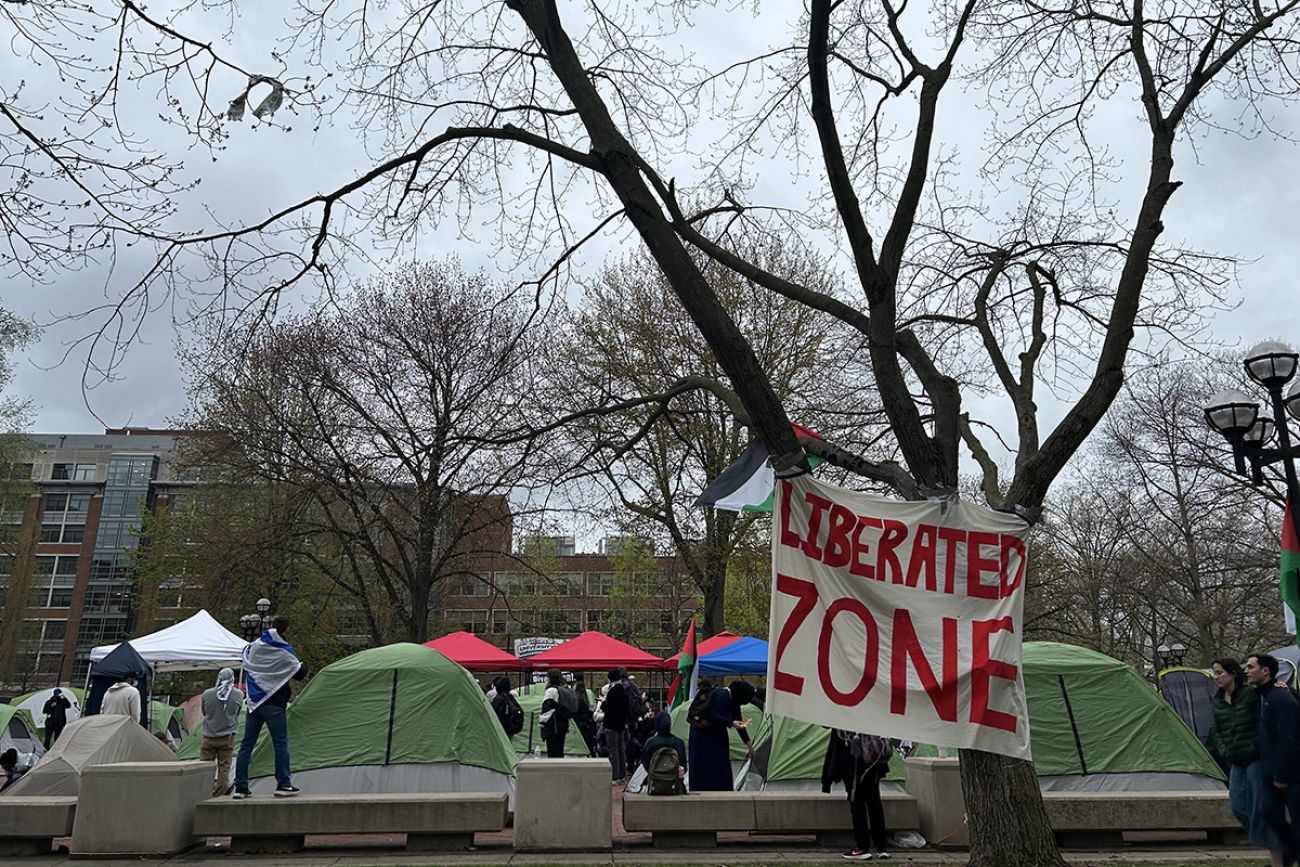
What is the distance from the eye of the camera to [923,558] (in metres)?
6.68

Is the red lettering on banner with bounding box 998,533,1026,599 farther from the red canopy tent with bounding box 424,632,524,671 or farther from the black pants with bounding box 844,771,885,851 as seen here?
the red canopy tent with bounding box 424,632,524,671

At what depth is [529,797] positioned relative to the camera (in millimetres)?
9820

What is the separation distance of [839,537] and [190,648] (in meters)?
16.3

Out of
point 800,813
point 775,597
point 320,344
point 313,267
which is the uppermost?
point 320,344

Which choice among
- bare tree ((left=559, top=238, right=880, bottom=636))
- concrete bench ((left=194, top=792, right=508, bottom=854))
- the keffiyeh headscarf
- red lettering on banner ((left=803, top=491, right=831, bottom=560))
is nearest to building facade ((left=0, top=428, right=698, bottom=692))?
bare tree ((left=559, top=238, right=880, bottom=636))

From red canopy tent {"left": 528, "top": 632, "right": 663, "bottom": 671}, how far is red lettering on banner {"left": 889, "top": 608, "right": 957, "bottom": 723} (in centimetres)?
1444

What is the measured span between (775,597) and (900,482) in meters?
1.81

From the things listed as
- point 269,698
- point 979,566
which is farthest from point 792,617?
point 269,698

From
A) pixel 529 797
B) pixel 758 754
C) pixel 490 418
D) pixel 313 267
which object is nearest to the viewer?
pixel 313 267

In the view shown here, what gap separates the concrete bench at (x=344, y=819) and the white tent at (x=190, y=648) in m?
9.40

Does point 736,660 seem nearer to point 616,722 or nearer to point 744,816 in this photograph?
point 616,722

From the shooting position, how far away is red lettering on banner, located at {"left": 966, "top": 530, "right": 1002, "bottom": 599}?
21.8 feet

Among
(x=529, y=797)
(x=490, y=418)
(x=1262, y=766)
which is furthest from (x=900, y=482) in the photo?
(x=490, y=418)

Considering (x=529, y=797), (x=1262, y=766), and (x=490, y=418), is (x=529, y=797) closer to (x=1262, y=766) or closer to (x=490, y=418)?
(x=1262, y=766)
